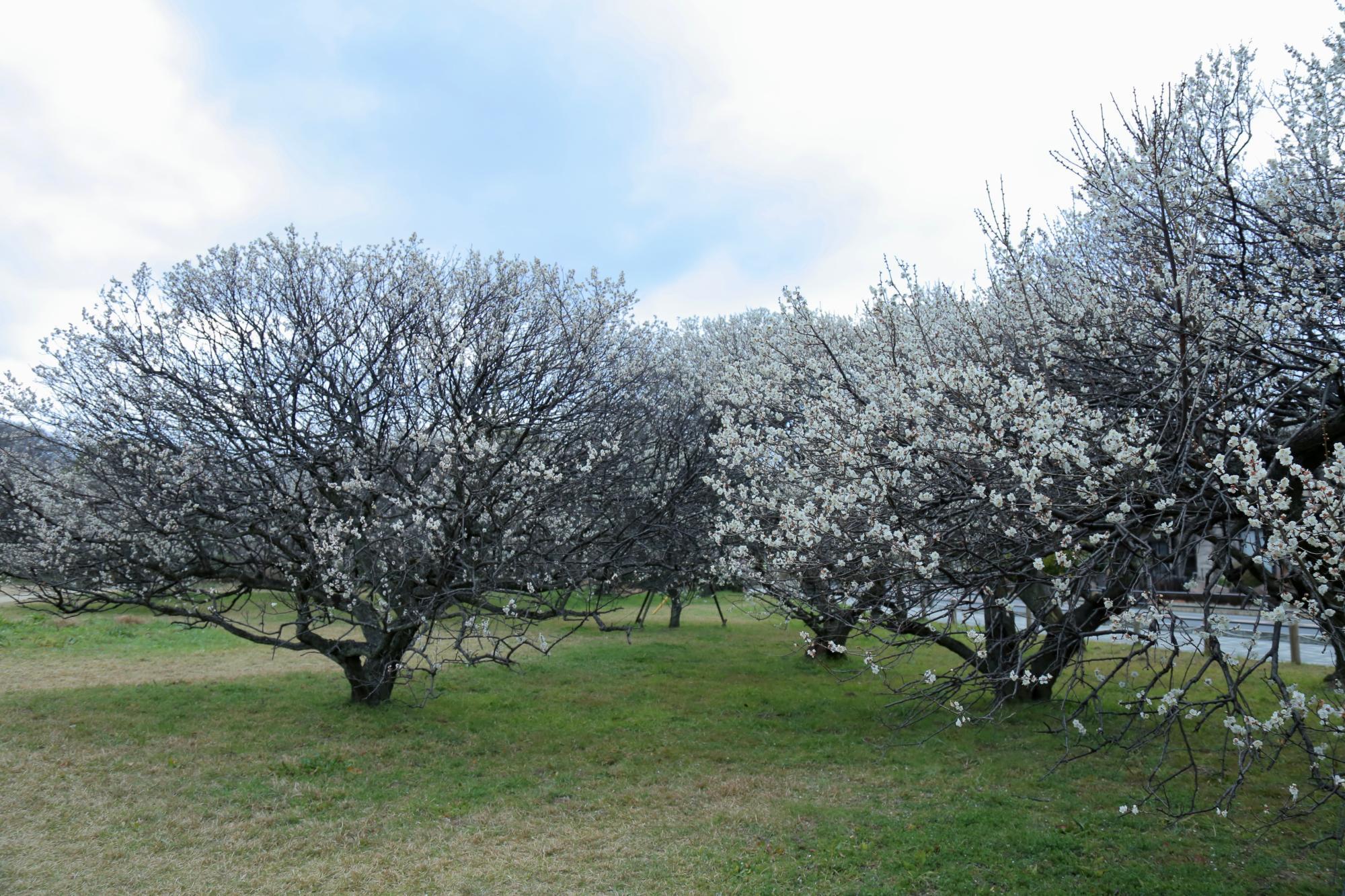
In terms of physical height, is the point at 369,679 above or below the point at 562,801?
above

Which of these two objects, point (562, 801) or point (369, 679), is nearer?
point (562, 801)

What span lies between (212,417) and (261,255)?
7.73 ft

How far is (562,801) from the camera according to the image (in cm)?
823

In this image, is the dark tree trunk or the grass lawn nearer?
the grass lawn

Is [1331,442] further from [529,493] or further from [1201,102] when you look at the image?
[529,493]

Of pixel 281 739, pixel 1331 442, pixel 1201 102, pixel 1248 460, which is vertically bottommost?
pixel 281 739

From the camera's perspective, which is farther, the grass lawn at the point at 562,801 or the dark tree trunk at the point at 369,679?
the dark tree trunk at the point at 369,679

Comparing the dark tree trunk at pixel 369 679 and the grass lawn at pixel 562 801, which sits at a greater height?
the dark tree trunk at pixel 369 679

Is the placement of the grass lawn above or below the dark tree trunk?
below

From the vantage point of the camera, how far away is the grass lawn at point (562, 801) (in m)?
6.25

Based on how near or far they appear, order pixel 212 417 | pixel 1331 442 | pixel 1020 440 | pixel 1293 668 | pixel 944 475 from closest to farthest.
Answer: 1. pixel 1020 440
2. pixel 1331 442
3. pixel 944 475
4. pixel 212 417
5. pixel 1293 668

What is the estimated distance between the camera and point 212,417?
9.55m

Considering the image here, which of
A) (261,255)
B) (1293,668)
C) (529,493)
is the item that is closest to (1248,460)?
(529,493)

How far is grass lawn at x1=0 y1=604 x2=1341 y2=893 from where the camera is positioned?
20.5ft
